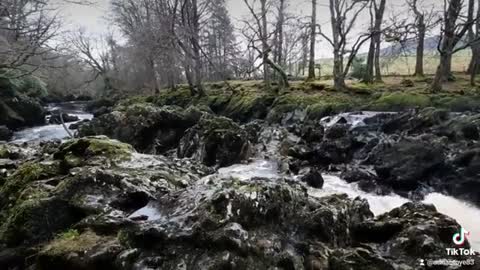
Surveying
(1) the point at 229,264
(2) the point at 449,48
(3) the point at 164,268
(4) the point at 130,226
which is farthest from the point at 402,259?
(2) the point at 449,48

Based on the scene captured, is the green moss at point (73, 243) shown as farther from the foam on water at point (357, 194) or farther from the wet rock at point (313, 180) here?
the wet rock at point (313, 180)

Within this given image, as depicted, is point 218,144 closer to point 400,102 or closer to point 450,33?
point 400,102

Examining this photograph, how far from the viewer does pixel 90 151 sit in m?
6.42

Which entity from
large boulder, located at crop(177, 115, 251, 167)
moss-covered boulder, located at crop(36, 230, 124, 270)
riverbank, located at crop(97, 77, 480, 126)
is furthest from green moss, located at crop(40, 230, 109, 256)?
riverbank, located at crop(97, 77, 480, 126)

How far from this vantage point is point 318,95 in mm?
20719

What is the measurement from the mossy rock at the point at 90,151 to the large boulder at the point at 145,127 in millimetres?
6757

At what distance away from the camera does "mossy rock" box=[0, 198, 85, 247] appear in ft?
13.9

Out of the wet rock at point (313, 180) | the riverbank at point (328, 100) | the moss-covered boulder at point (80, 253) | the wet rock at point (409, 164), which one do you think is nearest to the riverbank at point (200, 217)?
the moss-covered boulder at point (80, 253)

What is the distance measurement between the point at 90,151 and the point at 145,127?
25.3ft

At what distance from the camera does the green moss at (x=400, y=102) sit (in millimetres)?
16281

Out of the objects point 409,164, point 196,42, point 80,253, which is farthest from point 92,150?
point 196,42

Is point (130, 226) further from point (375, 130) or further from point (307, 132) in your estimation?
point (375, 130)

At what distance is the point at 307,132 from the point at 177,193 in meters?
10.2

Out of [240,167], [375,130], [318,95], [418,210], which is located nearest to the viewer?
[418,210]
